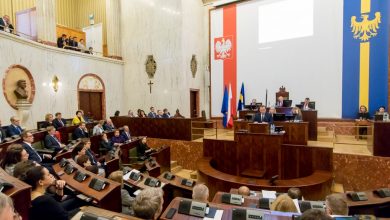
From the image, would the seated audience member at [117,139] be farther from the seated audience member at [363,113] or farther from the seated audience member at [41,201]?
the seated audience member at [363,113]

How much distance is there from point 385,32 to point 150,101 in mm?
8373

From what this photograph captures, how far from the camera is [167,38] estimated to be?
398 inches

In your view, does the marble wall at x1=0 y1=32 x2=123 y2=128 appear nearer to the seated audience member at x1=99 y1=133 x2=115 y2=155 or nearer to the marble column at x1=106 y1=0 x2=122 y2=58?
the marble column at x1=106 y1=0 x2=122 y2=58

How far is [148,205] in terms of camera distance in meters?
1.72

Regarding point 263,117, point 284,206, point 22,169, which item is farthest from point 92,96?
point 284,206

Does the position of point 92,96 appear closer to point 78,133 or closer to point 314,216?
point 78,133

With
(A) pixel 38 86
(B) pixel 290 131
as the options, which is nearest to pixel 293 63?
(B) pixel 290 131

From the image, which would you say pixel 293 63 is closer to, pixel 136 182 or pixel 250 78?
pixel 250 78

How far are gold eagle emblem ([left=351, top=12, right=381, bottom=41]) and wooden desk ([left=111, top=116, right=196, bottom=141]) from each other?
5973 mm

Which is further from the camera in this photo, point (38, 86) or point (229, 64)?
point (229, 64)

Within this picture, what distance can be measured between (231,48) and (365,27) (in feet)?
14.8

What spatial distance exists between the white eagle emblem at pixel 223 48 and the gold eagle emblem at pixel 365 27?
14.0 ft

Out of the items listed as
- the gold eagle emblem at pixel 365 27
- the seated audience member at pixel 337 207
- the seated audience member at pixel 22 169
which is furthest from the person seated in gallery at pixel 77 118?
the gold eagle emblem at pixel 365 27

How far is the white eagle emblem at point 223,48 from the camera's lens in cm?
1034
